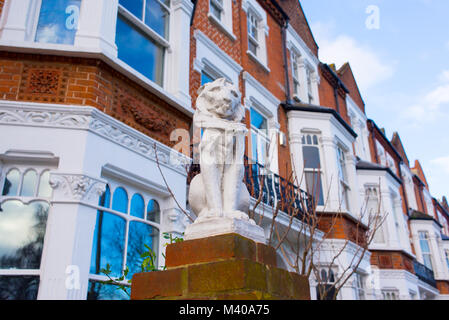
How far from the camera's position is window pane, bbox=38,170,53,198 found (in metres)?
4.97

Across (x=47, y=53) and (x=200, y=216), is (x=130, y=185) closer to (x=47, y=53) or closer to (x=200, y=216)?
(x=47, y=53)

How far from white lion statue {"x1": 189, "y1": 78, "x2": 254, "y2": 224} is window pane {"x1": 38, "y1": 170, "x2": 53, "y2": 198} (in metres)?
2.41

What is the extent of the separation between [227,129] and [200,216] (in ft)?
Answer: 2.60

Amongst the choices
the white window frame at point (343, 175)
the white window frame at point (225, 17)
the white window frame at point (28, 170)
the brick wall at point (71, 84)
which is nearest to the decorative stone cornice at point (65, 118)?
Answer: the brick wall at point (71, 84)

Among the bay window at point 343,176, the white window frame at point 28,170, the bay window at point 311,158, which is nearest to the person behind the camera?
the white window frame at point 28,170

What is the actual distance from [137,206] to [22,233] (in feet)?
5.42

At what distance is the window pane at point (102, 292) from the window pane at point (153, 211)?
1241mm

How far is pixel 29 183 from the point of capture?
5.02 metres

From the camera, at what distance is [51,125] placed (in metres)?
5.07

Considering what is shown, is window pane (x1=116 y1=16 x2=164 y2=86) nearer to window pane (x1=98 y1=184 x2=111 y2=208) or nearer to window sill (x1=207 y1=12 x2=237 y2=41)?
window pane (x1=98 y1=184 x2=111 y2=208)

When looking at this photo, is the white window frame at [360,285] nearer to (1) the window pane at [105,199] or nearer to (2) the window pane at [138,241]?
(2) the window pane at [138,241]

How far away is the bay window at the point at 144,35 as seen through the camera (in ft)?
21.8

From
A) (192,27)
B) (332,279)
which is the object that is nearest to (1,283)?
(192,27)

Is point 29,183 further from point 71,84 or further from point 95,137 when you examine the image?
point 71,84
